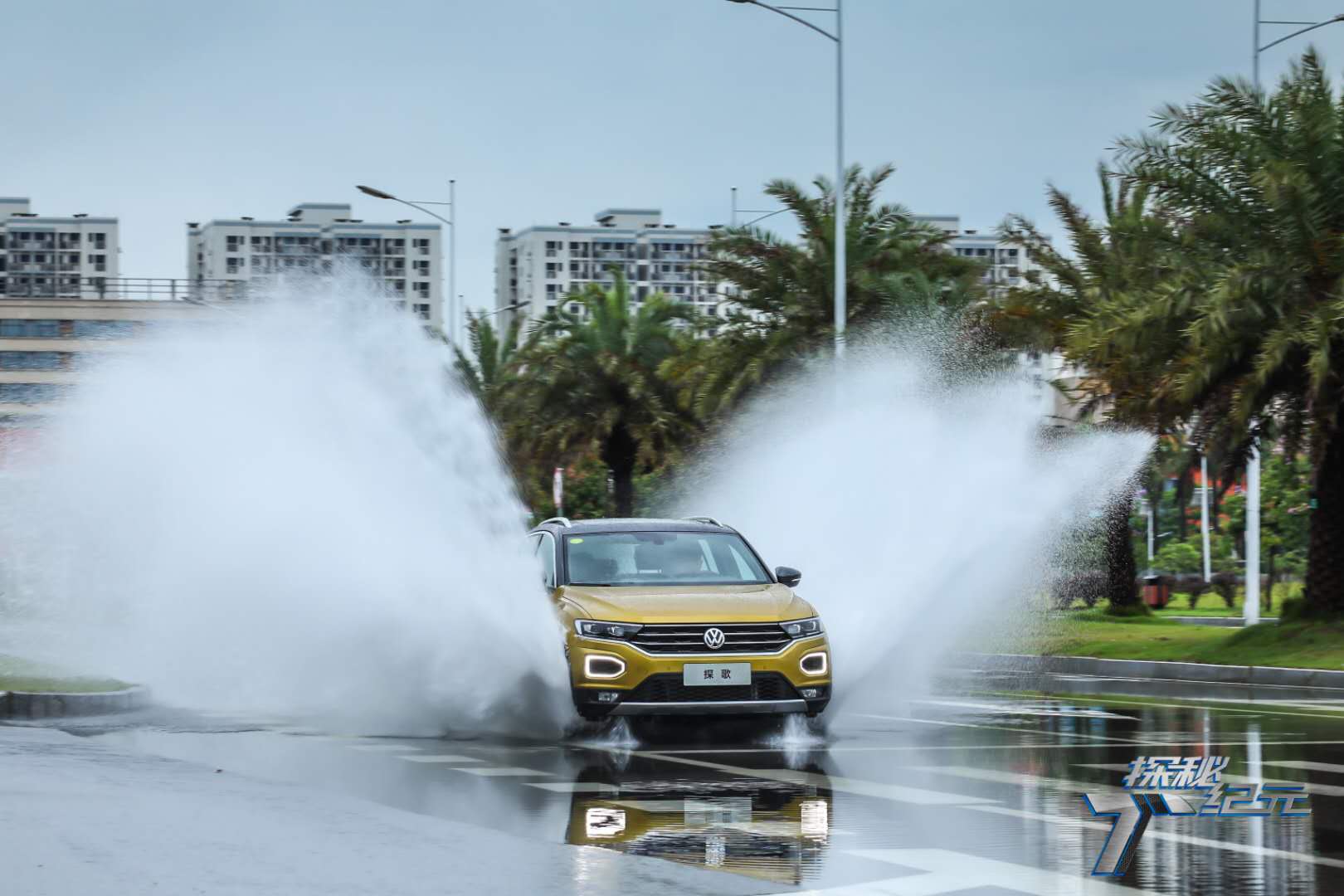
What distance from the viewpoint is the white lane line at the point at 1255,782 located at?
456 inches

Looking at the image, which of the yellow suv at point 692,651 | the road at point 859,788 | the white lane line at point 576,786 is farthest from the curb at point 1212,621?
the white lane line at point 576,786

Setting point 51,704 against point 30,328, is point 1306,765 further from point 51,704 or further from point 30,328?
point 30,328

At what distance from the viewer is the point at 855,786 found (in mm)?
11797

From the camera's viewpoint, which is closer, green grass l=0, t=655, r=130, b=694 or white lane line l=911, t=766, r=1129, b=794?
white lane line l=911, t=766, r=1129, b=794

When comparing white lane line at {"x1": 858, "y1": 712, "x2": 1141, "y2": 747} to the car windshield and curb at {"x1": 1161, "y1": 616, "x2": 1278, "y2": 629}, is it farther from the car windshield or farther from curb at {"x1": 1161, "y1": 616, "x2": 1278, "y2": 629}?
curb at {"x1": 1161, "y1": 616, "x2": 1278, "y2": 629}

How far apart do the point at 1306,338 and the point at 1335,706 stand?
638cm

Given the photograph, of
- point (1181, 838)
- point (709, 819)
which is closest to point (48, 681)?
point (709, 819)

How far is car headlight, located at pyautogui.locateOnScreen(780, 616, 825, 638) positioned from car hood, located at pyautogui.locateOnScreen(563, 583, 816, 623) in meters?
0.05

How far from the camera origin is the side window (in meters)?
15.7

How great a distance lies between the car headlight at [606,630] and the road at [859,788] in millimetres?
792

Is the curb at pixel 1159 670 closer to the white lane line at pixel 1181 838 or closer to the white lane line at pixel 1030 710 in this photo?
the white lane line at pixel 1030 710

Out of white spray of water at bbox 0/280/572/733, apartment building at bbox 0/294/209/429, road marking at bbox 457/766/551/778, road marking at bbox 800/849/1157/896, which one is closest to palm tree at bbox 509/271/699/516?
white spray of water at bbox 0/280/572/733

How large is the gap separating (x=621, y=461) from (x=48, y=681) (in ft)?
92.5

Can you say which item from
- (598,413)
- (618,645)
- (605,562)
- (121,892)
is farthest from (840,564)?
(598,413)
